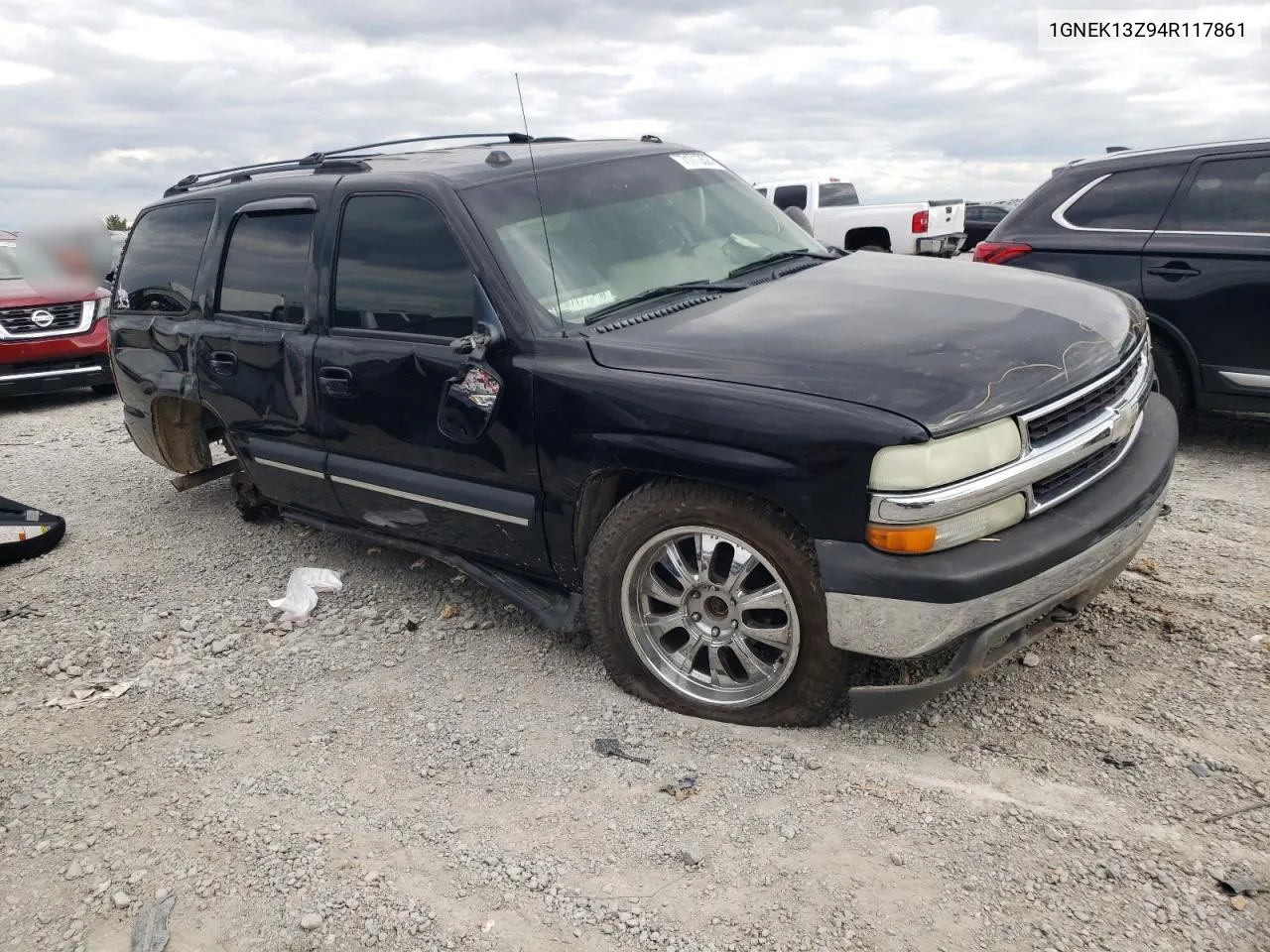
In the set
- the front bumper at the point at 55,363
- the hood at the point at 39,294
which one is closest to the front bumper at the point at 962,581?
the front bumper at the point at 55,363

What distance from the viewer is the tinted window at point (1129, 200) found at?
5.68 meters

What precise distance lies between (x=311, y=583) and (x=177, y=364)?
1.32m

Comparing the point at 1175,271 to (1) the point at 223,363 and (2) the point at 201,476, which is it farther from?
(2) the point at 201,476

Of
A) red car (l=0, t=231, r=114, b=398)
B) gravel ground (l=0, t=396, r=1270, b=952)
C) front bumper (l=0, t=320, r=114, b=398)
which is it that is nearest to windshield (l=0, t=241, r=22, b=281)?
red car (l=0, t=231, r=114, b=398)

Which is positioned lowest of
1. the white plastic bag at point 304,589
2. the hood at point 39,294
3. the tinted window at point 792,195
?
the white plastic bag at point 304,589

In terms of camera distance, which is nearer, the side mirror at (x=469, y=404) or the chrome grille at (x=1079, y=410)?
the chrome grille at (x=1079, y=410)

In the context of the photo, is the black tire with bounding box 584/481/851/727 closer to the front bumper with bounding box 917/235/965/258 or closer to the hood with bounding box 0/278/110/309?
the hood with bounding box 0/278/110/309

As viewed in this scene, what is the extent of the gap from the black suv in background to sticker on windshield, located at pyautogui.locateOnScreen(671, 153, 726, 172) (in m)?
2.52

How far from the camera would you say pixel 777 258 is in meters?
4.09

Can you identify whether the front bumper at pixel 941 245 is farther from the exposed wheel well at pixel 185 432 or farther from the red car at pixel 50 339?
the exposed wheel well at pixel 185 432

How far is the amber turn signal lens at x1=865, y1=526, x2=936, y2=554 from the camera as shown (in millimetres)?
2664

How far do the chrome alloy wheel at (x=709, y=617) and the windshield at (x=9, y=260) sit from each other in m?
9.84

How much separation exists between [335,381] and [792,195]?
14.3 meters

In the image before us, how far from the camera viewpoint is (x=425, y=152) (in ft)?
14.6
